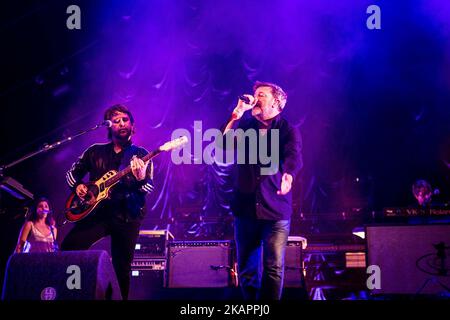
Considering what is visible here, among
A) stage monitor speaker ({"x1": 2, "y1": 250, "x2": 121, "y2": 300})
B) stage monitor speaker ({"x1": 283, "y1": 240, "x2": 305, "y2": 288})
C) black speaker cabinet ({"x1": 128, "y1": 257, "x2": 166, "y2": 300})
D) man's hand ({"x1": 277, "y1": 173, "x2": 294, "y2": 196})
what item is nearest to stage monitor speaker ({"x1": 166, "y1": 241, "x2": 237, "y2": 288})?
black speaker cabinet ({"x1": 128, "y1": 257, "x2": 166, "y2": 300})

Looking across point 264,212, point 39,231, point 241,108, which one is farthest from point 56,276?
point 39,231

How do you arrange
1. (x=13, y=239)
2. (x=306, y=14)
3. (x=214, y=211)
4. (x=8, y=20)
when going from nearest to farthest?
1. (x=13, y=239)
2. (x=8, y=20)
3. (x=306, y=14)
4. (x=214, y=211)

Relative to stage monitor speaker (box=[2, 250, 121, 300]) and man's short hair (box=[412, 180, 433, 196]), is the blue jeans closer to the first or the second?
stage monitor speaker (box=[2, 250, 121, 300])

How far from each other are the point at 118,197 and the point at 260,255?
5.16 ft

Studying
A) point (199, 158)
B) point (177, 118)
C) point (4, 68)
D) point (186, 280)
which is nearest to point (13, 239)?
point (186, 280)

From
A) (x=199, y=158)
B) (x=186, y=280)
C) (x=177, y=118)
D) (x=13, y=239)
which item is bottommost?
(x=186, y=280)

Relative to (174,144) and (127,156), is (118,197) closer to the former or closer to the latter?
(127,156)

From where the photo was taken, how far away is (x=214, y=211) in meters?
12.0

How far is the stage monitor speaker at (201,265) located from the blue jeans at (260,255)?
2.11 m

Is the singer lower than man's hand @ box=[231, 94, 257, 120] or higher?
lower

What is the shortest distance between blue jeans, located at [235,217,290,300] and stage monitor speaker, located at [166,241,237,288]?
2.11 meters

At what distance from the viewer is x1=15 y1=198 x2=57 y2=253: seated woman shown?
8453 mm

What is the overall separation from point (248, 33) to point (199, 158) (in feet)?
10.2
